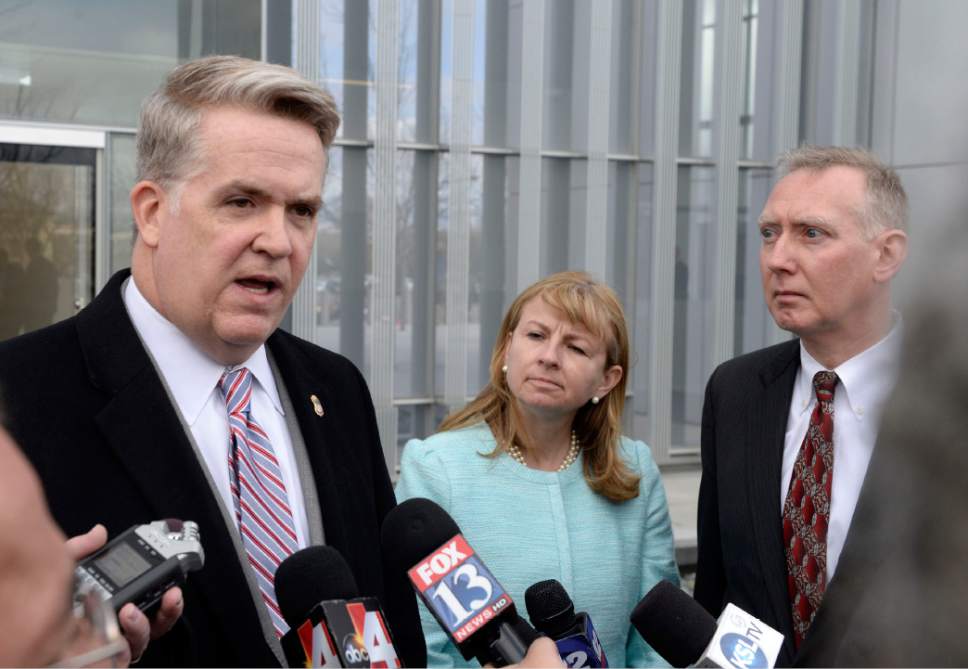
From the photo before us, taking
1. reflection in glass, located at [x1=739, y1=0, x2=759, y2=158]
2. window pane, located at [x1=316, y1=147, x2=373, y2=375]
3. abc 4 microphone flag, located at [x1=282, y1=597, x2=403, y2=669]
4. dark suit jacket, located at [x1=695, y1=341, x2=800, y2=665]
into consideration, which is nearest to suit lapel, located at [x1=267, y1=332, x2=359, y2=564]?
abc 4 microphone flag, located at [x1=282, y1=597, x2=403, y2=669]

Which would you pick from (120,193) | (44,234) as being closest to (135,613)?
(44,234)

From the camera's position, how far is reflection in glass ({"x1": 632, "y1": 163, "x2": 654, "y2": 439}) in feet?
34.7

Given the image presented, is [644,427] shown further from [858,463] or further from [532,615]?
[532,615]

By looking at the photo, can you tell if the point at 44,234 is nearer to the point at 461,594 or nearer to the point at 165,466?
the point at 165,466

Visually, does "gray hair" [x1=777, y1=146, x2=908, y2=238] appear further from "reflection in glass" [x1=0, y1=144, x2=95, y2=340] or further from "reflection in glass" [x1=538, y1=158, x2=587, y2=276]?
"reflection in glass" [x1=538, y1=158, x2=587, y2=276]

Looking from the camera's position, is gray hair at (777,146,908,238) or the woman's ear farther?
the woman's ear

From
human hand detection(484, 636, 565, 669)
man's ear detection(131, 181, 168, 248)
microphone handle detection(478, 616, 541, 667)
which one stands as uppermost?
man's ear detection(131, 181, 168, 248)

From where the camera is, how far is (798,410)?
3.00 metres

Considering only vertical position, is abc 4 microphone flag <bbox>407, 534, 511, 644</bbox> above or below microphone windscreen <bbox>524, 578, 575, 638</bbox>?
above

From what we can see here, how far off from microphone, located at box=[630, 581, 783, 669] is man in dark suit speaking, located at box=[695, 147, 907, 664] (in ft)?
3.27

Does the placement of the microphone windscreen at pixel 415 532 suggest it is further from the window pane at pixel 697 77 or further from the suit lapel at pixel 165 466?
the window pane at pixel 697 77

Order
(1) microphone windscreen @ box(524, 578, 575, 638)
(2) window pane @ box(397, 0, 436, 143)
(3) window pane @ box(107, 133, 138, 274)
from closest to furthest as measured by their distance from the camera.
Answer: (1) microphone windscreen @ box(524, 578, 575, 638) < (3) window pane @ box(107, 133, 138, 274) < (2) window pane @ box(397, 0, 436, 143)

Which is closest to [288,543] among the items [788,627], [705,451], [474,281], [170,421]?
[170,421]

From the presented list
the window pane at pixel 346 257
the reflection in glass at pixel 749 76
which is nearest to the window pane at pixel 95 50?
the window pane at pixel 346 257
